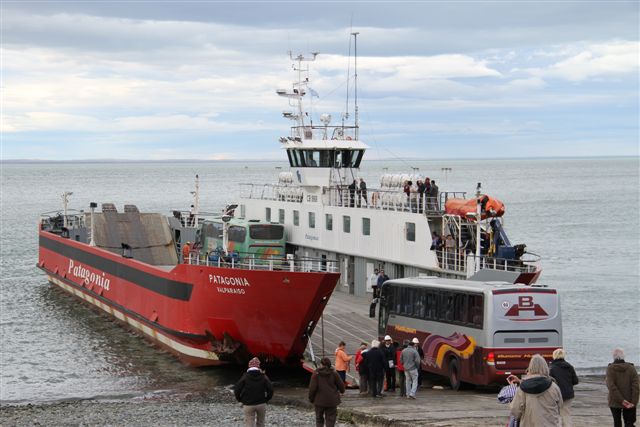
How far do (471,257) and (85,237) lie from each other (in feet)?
79.8

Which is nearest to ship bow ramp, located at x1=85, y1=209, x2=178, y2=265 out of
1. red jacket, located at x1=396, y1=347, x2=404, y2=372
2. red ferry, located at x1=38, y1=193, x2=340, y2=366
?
red ferry, located at x1=38, y1=193, x2=340, y2=366

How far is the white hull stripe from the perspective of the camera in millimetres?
27922

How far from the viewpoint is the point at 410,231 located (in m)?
33.0

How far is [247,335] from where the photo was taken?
85.3 ft

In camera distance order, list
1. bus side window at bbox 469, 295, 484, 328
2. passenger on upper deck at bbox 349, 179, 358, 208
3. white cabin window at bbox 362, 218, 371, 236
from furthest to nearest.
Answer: passenger on upper deck at bbox 349, 179, 358, 208 → white cabin window at bbox 362, 218, 371, 236 → bus side window at bbox 469, 295, 484, 328

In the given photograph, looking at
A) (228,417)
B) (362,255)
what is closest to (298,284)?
(228,417)

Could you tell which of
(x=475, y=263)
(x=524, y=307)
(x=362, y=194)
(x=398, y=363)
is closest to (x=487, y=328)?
(x=524, y=307)

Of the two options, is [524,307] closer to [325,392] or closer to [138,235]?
[325,392]

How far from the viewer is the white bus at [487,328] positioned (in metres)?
20.5

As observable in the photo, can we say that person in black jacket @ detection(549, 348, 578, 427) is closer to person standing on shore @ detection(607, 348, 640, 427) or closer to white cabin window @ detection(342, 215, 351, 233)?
person standing on shore @ detection(607, 348, 640, 427)

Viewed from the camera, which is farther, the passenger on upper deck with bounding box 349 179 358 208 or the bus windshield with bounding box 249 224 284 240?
the bus windshield with bounding box 249 224 284 240

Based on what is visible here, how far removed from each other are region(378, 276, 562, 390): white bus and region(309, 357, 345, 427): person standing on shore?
19.7 feet

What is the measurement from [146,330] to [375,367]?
14.5 metres

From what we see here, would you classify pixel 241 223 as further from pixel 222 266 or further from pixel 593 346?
pixel 593 346
